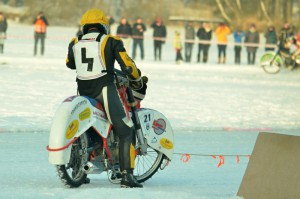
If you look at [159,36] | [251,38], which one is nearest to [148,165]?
[159,36]

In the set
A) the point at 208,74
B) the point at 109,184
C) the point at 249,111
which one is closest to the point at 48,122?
the point at 249,111

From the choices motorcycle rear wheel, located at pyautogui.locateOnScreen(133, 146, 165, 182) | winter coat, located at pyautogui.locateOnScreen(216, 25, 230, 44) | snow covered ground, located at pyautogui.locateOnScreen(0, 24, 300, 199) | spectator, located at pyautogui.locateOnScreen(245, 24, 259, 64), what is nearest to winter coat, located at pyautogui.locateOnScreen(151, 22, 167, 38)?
winter coat, located at pyautogui.locateOnScreen(216, 25, 230, 44)

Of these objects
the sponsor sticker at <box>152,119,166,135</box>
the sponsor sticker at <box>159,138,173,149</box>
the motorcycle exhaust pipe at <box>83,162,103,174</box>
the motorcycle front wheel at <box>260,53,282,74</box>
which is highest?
the sponsor sticker at <box>152,119,166,135</box>

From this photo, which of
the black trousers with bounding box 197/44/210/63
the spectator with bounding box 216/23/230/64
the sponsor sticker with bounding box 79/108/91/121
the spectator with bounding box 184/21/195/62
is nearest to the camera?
the sponsor sticker with bounding box 79/108/91/121

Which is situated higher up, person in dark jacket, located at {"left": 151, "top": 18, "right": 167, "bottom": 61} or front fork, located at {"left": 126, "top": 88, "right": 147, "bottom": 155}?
front fork, located at {"left": 126, "top": 88, "right": 147, "bottom": 155}

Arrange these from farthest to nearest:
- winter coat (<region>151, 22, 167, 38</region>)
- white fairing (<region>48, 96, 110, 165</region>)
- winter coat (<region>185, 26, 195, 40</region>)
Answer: winter coat (<region>185, 26, 195, 40</region>) → winter coat (<region>151, 22, 167, 38</region>) → white fairing (<region>48, 96, 110, 165</region>)

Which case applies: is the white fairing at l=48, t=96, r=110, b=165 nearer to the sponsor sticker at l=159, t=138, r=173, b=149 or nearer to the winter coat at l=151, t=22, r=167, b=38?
the sponsor sticker at l=159, t=138, r=173, b=149

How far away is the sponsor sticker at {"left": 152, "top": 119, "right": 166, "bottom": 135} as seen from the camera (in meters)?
9.54

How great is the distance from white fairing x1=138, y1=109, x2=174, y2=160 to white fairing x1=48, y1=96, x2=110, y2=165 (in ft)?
2.58

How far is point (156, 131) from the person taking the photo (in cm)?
955

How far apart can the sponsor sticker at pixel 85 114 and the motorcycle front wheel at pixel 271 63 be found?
2495 centimetres

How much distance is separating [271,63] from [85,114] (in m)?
25.3

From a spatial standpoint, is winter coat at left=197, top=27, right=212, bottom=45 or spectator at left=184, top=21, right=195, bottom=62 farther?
winter coat at left=197, top=27, right=212, bottom=45

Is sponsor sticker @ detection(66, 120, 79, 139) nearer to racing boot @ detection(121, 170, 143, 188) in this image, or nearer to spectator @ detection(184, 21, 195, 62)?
racing boot @ detection(121, 170, 143, 188)
